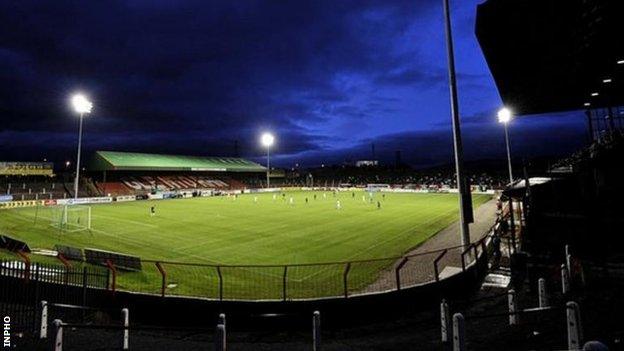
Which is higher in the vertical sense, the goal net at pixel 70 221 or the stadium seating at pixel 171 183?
the stadium seating at pixel 171 183

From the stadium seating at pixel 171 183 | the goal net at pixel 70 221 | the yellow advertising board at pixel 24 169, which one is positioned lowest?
the goal net at pixel 70 221

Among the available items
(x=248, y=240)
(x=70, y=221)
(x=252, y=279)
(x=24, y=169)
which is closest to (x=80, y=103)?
(x=70, y=221)

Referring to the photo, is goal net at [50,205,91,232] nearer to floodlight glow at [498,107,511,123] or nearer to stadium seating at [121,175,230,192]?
stadium seating at [121,175,230,192]

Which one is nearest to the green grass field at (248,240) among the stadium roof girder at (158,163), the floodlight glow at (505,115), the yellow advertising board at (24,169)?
the floodlight glow at (505,115)

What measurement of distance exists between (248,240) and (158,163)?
59498mm

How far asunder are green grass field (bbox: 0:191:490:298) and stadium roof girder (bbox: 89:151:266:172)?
27766mm

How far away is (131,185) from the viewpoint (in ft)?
236

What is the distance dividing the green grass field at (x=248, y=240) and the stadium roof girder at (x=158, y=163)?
27766 mm

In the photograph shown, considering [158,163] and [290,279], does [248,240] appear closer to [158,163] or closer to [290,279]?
[290,279]

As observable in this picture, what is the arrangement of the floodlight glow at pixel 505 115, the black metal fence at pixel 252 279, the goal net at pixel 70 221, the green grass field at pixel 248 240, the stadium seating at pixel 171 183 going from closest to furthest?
the black metal fence at pixel 252 279 < the green grass field at pixel 248 240 < the floodlight glow at pixel 505 115 < the goal net at pixel 70 221 < the stadium seating at pixel 171 183

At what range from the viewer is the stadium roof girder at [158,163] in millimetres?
68062

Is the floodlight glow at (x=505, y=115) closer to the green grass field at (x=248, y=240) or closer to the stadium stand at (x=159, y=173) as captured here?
the green grass field at (x=248, y=240)

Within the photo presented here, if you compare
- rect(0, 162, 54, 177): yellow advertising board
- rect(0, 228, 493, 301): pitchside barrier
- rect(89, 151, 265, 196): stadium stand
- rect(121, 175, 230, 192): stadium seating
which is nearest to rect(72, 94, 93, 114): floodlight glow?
rect(0, 228, 493, 301): pitchside barrier

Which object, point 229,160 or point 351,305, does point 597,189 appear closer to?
point 351,305
